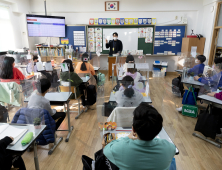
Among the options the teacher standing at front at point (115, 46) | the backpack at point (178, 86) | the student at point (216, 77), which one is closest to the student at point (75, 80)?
the student at point (216, 77)

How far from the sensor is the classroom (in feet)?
4.43

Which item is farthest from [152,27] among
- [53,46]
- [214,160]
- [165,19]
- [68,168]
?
[68,168]

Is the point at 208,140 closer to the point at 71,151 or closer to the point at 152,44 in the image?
the point at 71,151

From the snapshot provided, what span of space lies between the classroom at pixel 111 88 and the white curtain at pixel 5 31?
0.03m

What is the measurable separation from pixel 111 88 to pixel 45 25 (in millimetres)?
4450

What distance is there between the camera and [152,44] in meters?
6.71

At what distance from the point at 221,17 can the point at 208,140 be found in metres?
4.50

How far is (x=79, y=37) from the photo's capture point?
22.3ft

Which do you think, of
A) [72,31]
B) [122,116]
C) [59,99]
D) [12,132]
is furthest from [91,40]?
[12,132]

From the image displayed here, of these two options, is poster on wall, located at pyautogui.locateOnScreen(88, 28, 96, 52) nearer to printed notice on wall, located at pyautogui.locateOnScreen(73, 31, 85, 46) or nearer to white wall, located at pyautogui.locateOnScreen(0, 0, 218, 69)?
printed notice on wall, located at pyautogui.locateOnScreen(73, 31, 85, 46)

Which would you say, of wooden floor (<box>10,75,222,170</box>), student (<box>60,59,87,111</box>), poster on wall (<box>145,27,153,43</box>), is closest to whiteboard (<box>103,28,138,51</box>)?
poster on wall (<box>145,27,153,43</box>)

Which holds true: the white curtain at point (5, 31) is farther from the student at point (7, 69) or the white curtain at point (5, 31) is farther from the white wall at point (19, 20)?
the student at point (7, 69)

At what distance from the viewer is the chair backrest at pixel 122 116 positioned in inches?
68.7

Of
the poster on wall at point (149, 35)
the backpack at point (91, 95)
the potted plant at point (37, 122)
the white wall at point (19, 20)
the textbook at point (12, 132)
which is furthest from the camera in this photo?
the poster on wall at point (149, 35)
